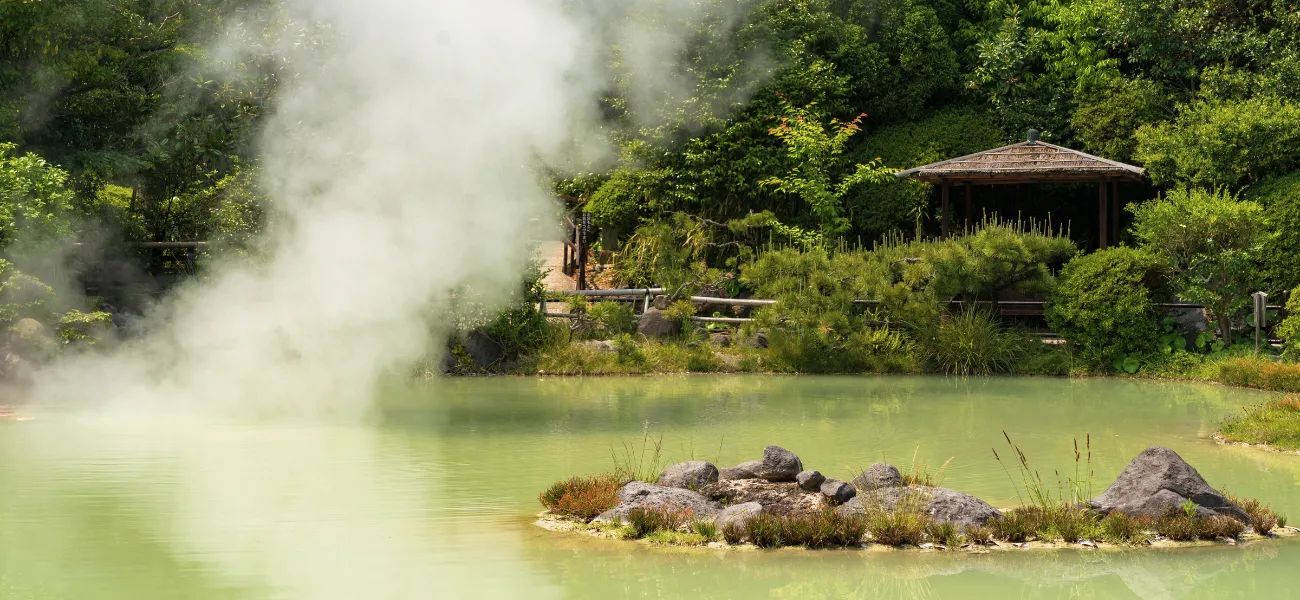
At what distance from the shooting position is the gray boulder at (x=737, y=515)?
7996 millimetres

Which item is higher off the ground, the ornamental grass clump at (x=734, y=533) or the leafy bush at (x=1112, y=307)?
the leafy bush at (x=1112, y=307)

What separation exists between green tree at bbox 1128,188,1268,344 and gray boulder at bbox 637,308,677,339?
736 cm

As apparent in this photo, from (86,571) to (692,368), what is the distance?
13.1 meters

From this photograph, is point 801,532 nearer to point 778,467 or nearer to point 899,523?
point 899,523

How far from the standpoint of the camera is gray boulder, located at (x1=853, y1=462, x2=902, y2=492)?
→ 866 centimetres

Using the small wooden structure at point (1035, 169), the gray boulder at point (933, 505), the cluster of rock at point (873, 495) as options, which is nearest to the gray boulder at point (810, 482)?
the cluster of rock at point (873, 495)

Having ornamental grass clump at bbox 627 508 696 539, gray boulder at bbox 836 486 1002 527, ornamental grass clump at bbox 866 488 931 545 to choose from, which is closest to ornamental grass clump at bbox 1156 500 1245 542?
gray boulder at bbox 836 486 1002 527

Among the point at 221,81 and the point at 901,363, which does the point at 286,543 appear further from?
the point at 221,81

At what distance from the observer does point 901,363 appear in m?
19.5

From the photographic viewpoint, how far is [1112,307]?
1895 cm

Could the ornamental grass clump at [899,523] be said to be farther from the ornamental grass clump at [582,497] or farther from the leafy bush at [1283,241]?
the leafy bush at [1283,241]

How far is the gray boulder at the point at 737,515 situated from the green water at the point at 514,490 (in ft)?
0.88

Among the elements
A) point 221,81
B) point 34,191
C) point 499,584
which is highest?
point 221,81

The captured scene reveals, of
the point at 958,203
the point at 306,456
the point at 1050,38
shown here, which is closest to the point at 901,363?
the point at 958,203
